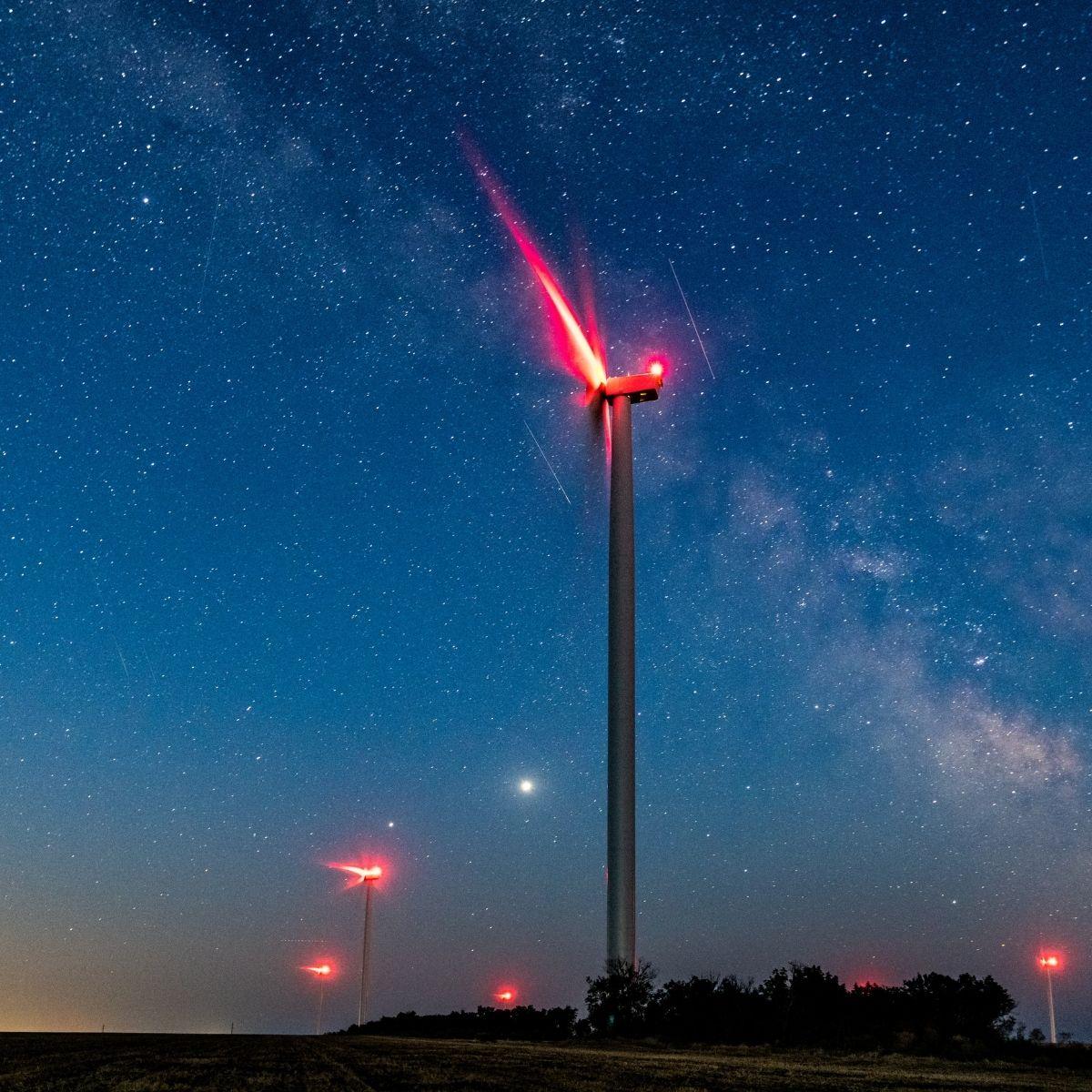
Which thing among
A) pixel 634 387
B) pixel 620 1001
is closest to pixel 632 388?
pixel 634 387

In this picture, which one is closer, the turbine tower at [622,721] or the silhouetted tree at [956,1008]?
the silhouetted tree at [956,1008]

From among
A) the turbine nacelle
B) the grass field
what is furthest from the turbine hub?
the grass field

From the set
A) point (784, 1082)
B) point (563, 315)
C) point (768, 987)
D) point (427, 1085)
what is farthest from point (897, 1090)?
point (563, 315)

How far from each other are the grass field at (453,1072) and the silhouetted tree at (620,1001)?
19401mm

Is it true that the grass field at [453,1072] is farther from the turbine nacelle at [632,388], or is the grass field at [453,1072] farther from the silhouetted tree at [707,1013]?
the turbine nacelle at [632,388]

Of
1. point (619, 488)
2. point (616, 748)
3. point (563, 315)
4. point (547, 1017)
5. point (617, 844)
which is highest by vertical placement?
point (563, 315)

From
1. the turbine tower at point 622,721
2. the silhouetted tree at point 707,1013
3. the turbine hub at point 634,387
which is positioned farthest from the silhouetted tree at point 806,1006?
the turbine hub at point 634,387

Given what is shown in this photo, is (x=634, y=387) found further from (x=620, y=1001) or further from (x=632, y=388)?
(x=620, y=1001)

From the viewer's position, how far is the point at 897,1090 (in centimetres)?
1448

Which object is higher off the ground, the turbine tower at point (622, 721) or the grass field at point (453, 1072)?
the turbine tower at point (622, 721)

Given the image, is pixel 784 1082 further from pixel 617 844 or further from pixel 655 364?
pixel 655 364

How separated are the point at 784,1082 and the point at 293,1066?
25.9 feet

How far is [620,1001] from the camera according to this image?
145 feet

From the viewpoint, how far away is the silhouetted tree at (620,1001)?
43.2 metres
